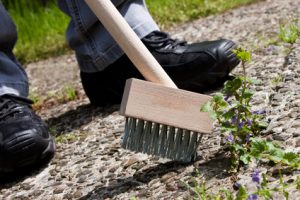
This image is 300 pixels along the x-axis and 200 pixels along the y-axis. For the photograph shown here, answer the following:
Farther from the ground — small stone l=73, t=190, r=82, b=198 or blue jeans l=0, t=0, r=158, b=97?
blue jeans l=0, t=0, r=158, b=97

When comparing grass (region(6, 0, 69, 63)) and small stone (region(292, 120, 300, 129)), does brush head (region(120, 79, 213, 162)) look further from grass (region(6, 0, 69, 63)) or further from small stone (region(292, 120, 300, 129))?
grass (region(6, 0, 69, 63))

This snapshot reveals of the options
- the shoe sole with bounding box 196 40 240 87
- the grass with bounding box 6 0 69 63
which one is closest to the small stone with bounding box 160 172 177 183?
the shoe sole with bounding box 196 40 240 87

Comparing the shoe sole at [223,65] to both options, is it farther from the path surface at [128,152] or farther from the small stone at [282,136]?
the small stone at [282,136]

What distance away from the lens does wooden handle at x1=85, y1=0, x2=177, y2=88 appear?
1697 millimetres

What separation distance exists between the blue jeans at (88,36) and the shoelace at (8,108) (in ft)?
0.49

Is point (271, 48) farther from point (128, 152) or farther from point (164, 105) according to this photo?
point (164, 105)

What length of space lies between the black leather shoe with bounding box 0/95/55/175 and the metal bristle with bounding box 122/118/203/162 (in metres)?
0.36

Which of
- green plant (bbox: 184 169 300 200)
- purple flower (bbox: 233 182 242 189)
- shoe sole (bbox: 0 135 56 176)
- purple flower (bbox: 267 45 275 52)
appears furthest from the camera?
purple flower (bbox: 267 45 275 52)

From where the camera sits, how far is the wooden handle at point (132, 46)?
1.70 metres

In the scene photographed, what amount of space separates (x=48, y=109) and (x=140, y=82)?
1.35 meters

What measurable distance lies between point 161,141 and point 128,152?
0.28m

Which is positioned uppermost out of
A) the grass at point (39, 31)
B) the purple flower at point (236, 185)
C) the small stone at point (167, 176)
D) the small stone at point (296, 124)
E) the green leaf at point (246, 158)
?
the green leaf at point (246, 158)

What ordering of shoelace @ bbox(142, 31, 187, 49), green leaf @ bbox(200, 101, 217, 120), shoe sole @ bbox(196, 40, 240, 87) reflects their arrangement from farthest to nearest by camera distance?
shoelace @ bbox(142, 31, 187, 49) → shoe sole @ bbox(196, 40, 240, 87) → green leaf @ bbox(200, 101, 217, 120)

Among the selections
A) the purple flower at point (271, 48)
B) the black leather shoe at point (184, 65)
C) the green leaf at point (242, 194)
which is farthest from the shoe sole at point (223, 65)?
the green leaf at point (242, 194)
